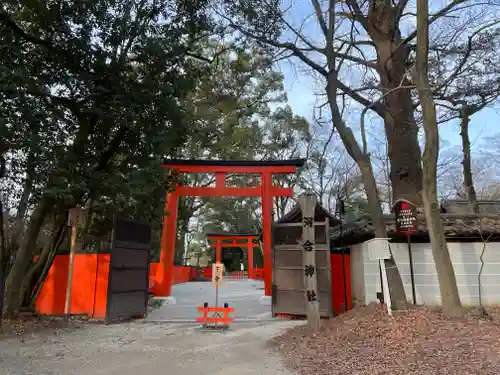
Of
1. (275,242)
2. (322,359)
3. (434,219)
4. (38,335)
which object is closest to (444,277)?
(434,219)

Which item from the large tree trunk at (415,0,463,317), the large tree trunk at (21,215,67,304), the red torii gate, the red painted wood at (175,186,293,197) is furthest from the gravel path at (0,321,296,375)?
the red torii gate

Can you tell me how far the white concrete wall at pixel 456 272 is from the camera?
8.41 m

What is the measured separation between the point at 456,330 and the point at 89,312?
25.7ft

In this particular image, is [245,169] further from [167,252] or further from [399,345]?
[399,345]

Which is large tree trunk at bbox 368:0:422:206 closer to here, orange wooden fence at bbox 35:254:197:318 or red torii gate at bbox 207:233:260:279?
orange wooden fence at bbox 35:254:197:318

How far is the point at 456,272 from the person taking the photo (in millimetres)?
8531

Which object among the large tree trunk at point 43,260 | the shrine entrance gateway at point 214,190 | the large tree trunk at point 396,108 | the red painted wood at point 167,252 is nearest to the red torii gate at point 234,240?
the shrine entrance gateway at point 214,190

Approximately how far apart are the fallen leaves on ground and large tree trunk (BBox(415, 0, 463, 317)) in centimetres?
39

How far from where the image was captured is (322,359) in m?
5.17

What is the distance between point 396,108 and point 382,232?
156 inches

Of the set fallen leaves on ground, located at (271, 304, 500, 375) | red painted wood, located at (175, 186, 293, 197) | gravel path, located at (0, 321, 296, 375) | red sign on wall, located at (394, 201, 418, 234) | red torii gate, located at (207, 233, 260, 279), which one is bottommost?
gravel path, located at (0, 321, 296, 375)

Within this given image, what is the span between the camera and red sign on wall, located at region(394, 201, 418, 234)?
7.93m

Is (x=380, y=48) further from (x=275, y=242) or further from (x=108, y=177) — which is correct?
(x=108, y=177)

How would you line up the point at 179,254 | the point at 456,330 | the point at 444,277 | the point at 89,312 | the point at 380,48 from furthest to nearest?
1. the point at 179,254
2. the point at 380,48
3. the point at 89,312
4. the point at 444,277
5. the point at 456,330
